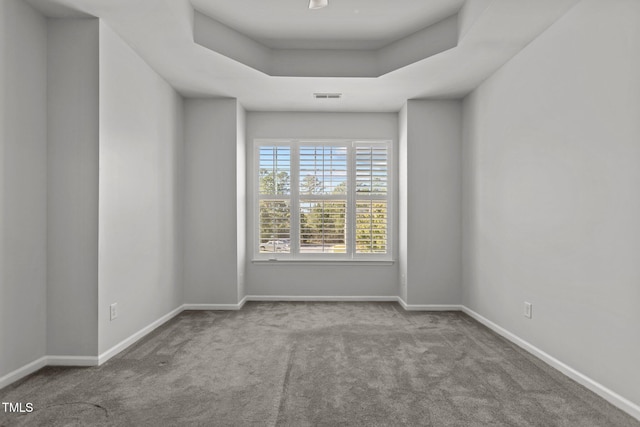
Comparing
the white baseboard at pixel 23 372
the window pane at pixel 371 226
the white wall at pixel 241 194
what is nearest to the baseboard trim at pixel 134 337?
the white baseboard at pixel 23 372

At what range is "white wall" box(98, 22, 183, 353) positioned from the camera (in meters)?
2.98

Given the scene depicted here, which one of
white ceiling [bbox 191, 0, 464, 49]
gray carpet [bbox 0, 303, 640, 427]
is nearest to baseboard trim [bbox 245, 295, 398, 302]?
gray carpet [bbox 0, 303, 640, 427]

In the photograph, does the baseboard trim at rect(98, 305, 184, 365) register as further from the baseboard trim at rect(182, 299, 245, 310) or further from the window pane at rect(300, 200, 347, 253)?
the window pane at rect(300, 200, 347, 253)

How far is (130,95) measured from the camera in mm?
3367

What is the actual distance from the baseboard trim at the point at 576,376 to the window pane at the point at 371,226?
1761mm

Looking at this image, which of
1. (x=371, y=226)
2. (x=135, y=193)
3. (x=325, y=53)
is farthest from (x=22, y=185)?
(x=371, y=226)

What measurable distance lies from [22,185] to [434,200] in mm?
4019

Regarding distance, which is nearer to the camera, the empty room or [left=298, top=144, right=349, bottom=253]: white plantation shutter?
the empty room

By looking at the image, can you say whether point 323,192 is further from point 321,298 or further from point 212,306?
point 212,306

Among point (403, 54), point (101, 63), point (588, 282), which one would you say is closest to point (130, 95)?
point (101, 63)

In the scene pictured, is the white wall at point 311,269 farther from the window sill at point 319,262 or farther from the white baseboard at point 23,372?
the white baseboard at point 23,372

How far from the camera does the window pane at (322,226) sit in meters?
5.16

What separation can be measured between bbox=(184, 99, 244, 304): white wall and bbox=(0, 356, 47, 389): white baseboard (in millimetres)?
1924

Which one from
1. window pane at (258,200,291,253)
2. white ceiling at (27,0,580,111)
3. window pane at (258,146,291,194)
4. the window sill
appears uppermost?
white ceiling at (27,0,580,111)
